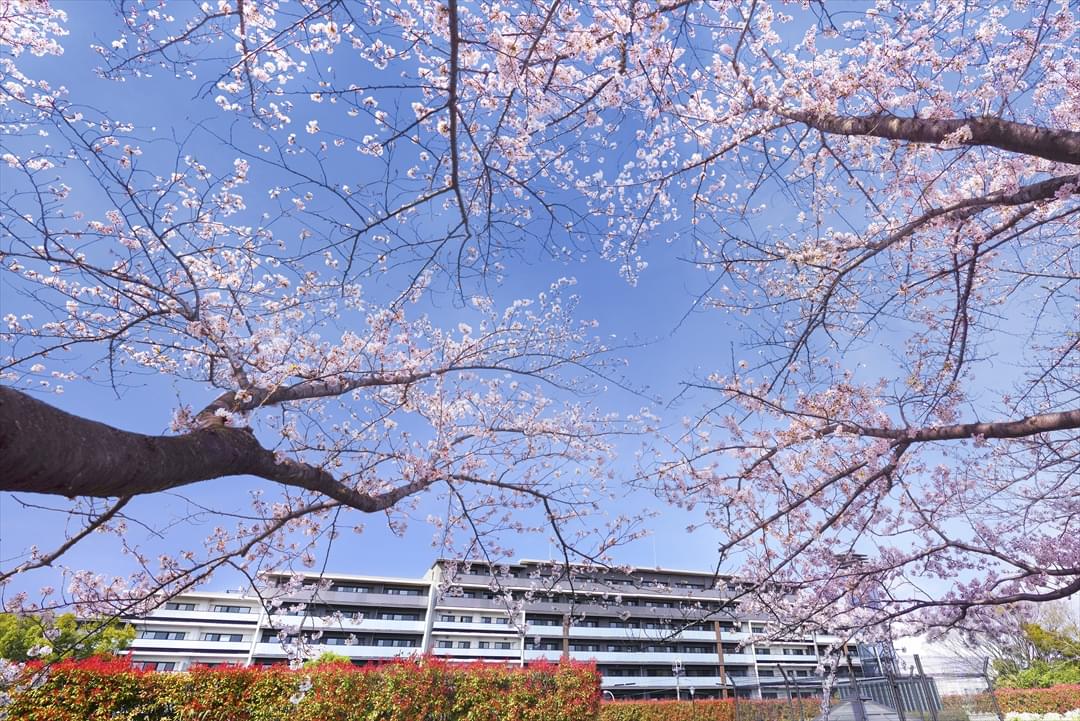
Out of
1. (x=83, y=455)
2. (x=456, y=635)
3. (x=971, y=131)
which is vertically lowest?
(x=83, y=455)

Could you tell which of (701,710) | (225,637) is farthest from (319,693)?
(225,637)

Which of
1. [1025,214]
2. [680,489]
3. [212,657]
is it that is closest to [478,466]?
[680,489]

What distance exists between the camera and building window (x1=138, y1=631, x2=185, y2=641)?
3262cm

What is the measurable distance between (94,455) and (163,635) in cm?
4129

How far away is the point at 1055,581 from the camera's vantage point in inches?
242

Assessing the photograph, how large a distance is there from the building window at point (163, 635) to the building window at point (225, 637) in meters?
1.39

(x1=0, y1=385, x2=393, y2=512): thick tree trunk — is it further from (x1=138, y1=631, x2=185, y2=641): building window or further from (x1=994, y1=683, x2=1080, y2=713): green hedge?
(x1=138, y1=631, x2=185, y2=641): building window

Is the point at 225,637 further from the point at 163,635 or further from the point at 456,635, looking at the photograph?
the point at 456,635

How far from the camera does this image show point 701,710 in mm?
20641

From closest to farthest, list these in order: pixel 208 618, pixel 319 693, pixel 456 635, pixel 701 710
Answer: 1. pixel 319 693
2. pixel 701 710
3. pixel 208 618
4. pixel 456 635

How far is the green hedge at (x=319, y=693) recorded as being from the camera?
7430mm

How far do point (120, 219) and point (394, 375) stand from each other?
2.61 m

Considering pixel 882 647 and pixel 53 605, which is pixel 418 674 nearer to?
pixel 53 605

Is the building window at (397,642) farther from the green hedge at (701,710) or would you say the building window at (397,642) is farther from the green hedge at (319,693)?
the green hedge at (319,693)
